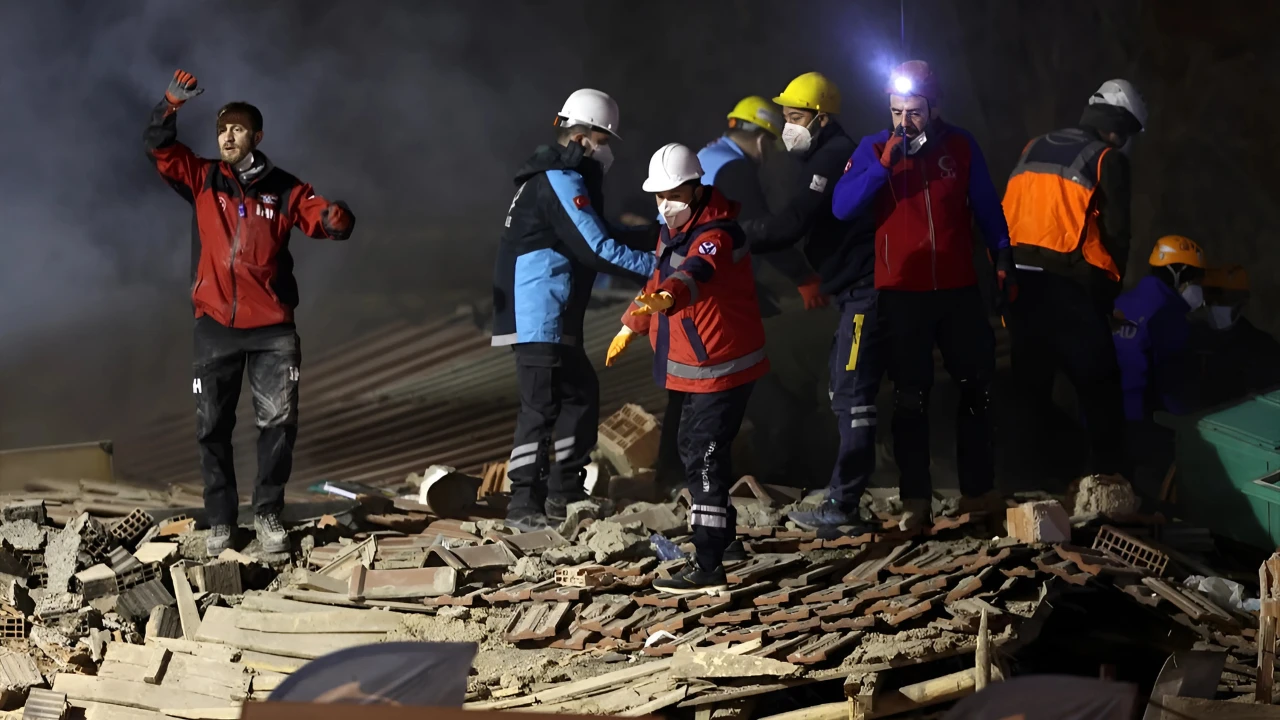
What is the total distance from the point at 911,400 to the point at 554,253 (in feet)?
5.62

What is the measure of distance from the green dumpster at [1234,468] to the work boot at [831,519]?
4.74 feet

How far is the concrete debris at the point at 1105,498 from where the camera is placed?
5.75m

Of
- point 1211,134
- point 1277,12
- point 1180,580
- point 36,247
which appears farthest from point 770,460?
point 36,247

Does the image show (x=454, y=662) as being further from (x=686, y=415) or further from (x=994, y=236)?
(x=994, y=236)

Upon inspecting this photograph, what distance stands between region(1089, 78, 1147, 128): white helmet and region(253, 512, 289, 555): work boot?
4222 millimetres

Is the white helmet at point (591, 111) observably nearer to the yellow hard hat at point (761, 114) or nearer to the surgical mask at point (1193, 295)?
the yellow hard hat at point (761, 114)

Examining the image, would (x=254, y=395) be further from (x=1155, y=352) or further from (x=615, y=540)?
(x=1155, y=352)

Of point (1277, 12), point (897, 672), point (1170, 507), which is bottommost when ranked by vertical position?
point (897, 672)

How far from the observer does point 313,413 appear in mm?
6828

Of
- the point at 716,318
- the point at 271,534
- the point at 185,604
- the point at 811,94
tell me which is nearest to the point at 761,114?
the point at 811,94

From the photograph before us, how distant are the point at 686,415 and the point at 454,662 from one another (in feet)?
7.25

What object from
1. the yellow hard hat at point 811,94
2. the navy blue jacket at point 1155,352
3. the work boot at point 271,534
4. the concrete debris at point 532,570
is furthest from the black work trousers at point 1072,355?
the work boot at point 271,534

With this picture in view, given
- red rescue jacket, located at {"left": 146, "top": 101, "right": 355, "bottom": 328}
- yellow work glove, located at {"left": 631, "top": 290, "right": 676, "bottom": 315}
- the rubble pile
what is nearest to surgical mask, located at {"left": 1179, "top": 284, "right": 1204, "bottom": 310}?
the rubble pile

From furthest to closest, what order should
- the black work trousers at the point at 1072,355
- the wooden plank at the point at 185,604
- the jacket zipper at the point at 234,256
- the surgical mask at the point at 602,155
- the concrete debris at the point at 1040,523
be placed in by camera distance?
the black work trousers at the point at 1072,355 < the surgical mask at the point at 602,155 < the jacket zipper at the point at 234,256 < the concrete debris at the point at 1040,523 < the wooden plank at the point at 185,604
